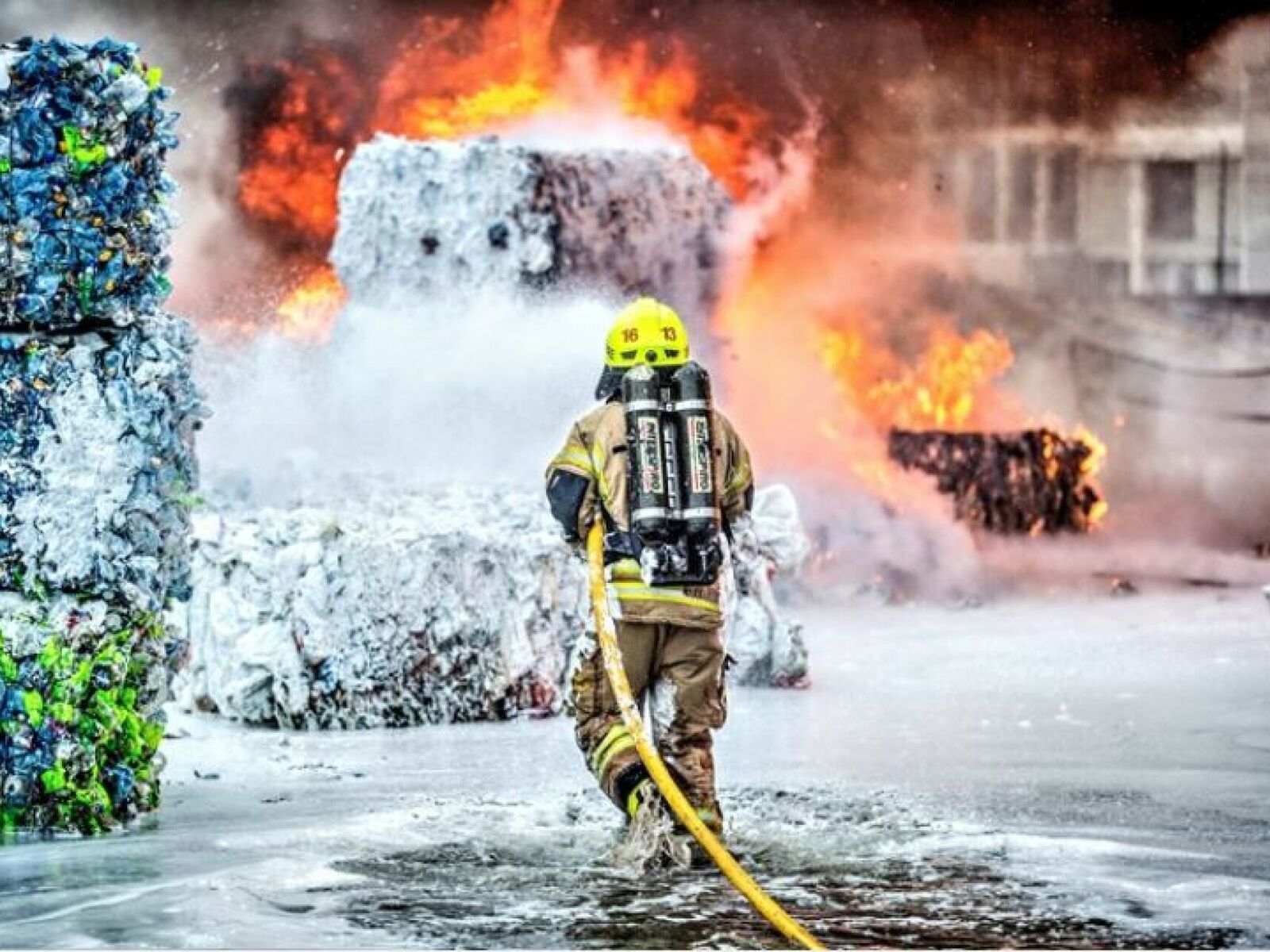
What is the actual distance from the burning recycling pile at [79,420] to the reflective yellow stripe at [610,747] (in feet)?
4.73

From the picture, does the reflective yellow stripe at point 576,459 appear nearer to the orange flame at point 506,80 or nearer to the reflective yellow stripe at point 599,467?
the reflective yellow stripe at point 599,467

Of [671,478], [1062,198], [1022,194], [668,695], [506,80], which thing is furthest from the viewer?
[1022,194]

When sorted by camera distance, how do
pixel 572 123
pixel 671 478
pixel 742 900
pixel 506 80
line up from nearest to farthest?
pixel 742 900 < pixel 671 478 < pixel 572 123 < pixel 506 80

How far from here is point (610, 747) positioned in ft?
21.8

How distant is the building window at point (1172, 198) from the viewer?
19.4 meters

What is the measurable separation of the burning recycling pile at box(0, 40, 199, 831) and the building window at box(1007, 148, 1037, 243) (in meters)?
13.8

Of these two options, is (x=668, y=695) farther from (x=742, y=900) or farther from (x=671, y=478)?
(x=742, y=900)

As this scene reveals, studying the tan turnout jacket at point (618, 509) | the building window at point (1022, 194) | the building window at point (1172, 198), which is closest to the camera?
the tan turnout jacket at point (618, 509)

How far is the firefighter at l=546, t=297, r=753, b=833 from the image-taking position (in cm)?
664

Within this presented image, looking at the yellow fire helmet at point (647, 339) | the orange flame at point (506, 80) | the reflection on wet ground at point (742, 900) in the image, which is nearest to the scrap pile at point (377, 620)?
the reflection on wet ground at point (742, 900)

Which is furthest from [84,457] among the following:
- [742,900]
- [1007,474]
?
[1007,474]

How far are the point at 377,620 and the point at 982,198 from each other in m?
12.1

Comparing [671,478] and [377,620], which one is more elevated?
[671,478]

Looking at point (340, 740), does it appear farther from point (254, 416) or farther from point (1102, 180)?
point (1102, 180)
